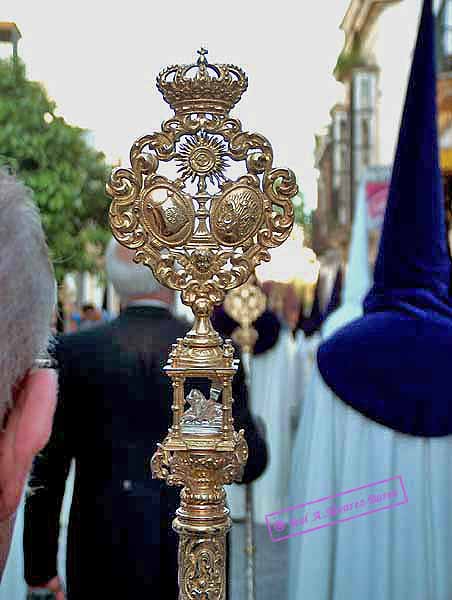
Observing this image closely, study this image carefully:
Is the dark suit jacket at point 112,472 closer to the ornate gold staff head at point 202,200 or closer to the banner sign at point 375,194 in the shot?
the ornate gold staff head at point 202,200

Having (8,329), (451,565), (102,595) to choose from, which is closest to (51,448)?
(102,595)

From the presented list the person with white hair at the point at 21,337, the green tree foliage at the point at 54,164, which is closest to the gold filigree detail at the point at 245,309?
the green tree foliage at the point at 54,164

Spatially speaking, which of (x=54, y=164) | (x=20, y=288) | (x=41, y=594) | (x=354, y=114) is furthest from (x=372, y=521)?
(x=354, y=114)

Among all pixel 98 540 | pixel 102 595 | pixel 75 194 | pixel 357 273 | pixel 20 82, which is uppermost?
pixel 20 82

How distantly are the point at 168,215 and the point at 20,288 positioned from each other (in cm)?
30

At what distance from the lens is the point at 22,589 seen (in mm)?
2305

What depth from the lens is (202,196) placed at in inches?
49.5

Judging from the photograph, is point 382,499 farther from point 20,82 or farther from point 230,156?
point 20,82

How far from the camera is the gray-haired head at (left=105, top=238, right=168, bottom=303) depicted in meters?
2.37

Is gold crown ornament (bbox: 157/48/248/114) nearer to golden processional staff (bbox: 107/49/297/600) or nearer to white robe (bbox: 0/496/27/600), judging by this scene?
golden processional staff (bbox: 107/49/297/600)

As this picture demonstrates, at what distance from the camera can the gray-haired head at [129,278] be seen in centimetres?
237

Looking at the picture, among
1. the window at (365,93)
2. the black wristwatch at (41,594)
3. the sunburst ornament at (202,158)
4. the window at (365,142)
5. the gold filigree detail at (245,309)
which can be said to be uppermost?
the window at (365,93)

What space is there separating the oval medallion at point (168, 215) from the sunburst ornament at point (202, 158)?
0.12 ft

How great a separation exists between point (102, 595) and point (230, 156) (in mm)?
1533
